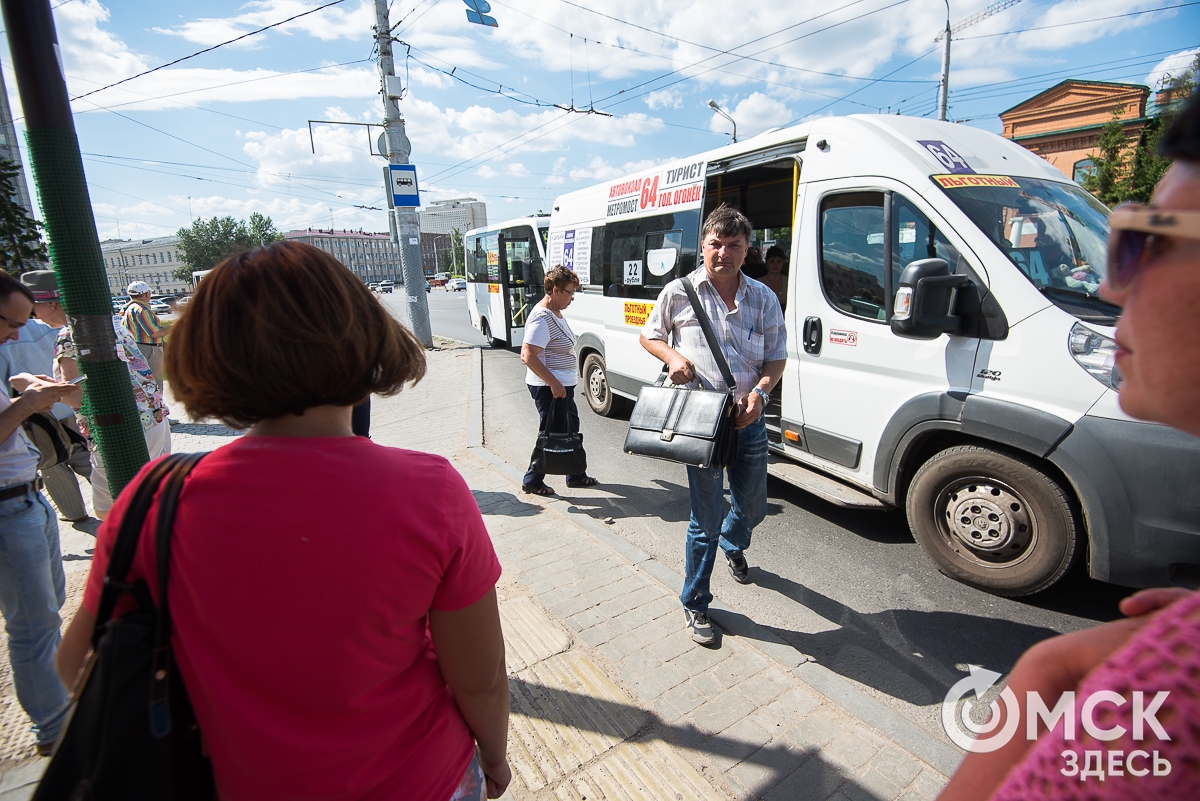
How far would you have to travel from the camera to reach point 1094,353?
2906mm

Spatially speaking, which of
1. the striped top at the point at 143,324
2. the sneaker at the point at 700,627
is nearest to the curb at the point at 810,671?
the sneaker at the point at 700,627

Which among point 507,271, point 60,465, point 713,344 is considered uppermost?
point 507,271

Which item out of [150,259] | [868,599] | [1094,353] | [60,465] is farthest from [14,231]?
[150,259]

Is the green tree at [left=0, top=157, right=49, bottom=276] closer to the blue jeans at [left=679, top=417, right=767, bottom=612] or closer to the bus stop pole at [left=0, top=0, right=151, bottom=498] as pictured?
the bus stop pole at [left=0, top=0, right=151, bottom=498]

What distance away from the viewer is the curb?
232 cm

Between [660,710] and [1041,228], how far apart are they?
346cm

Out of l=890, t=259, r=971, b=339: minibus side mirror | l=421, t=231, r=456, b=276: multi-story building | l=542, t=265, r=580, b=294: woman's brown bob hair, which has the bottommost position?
l=890, t=259, r=971, b=339: minibus side mirror

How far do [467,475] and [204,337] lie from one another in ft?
16.0

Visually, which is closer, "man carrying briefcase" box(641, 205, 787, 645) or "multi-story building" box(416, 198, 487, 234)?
"man carrying briefcase" box(641, 205, 787, 645)

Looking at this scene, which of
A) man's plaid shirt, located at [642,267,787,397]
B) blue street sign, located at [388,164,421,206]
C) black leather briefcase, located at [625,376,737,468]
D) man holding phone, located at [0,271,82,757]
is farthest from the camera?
blue street sign, located at [388,164,421,206]

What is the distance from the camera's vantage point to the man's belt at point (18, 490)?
220cm

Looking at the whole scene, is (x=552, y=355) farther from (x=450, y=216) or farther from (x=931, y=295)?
(x=450, y=216)

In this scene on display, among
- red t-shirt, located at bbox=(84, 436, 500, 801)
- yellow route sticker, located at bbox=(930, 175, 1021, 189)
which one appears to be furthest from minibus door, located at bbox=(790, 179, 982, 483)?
red t-shirt, located at bbox=(84, 436, 500, 801)

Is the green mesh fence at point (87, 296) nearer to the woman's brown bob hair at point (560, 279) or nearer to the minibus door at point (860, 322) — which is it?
the woman's brown bob hair at point (560, 279)
